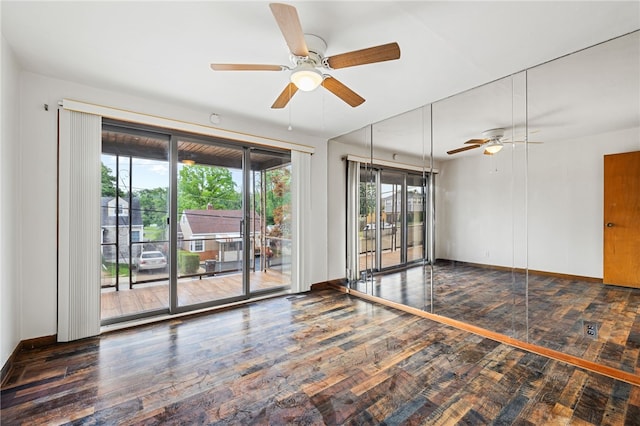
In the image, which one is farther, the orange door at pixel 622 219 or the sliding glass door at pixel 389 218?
the sliding glass door at pixel 389 218

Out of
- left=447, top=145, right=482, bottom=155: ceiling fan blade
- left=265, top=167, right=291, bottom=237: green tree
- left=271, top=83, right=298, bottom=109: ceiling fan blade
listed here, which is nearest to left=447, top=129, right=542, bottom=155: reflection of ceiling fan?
left=447, top=145, right=482, bottom=155: ceiling fan blade

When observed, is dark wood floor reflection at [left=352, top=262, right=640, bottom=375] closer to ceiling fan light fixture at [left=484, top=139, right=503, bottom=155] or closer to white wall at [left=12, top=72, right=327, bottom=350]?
ceiling fan light fixture at [left=484, top=139, right=503, bottom=155]

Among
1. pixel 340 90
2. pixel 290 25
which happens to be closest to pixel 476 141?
pixel 340 90

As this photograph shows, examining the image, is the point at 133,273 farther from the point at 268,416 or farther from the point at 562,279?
the point at 562,279

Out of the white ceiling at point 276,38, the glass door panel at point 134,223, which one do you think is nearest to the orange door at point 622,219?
the white ceiling at point 276,38

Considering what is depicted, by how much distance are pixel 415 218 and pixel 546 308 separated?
1649 mm

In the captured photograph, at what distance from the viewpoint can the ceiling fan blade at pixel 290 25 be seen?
1.42 meters

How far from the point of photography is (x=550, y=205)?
2656 mm

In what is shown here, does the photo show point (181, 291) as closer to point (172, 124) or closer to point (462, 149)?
point (172, 124)

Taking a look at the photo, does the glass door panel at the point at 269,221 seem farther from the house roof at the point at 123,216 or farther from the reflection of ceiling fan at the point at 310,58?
the reflection of ceiling fan at the point at 310,58

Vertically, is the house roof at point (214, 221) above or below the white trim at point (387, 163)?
below

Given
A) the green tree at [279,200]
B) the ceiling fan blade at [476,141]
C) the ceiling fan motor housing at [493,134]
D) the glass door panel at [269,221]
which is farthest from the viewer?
the green tree at [279,200]

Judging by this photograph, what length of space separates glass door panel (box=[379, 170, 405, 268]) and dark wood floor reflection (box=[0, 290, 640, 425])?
4.02 feet

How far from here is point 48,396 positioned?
196 centimetres
